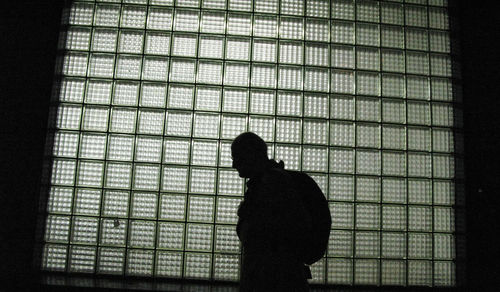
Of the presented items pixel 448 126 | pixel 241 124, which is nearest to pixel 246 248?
pixel 241 124

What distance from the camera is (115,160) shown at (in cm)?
421

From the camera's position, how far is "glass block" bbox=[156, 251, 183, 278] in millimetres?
4102

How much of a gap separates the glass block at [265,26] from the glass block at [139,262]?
301 centimetres

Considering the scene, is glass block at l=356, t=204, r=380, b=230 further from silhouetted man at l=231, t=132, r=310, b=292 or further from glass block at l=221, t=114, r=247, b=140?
silhouetted man at l=231, t=132, r=310, b=292

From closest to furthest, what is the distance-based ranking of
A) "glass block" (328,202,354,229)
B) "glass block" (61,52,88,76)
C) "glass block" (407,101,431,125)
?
"glass block" (328,202,354,229)
"glass block" (61,52,88,76)
"glass block" (407,101,431,125)

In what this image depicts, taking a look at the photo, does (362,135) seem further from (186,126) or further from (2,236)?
(2,236)

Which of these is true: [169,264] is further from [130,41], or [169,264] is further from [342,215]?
[130,41]

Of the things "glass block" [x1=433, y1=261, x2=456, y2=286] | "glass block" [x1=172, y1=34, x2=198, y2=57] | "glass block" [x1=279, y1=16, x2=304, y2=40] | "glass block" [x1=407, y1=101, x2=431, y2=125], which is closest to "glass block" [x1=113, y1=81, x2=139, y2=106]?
"glass block" [x1=172, y1=34, x2=198, y2=57]

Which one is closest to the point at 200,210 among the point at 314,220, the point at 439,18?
the point at 314,220

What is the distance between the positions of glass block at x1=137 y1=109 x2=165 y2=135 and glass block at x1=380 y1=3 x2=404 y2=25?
3.14m

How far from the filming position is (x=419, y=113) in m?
4.47

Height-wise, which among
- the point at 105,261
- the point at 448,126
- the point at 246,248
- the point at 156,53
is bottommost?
the point at 105,261

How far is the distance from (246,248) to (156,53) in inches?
140

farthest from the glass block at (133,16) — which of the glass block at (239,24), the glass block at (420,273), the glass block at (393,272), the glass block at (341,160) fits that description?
the glass block at (420,273)
